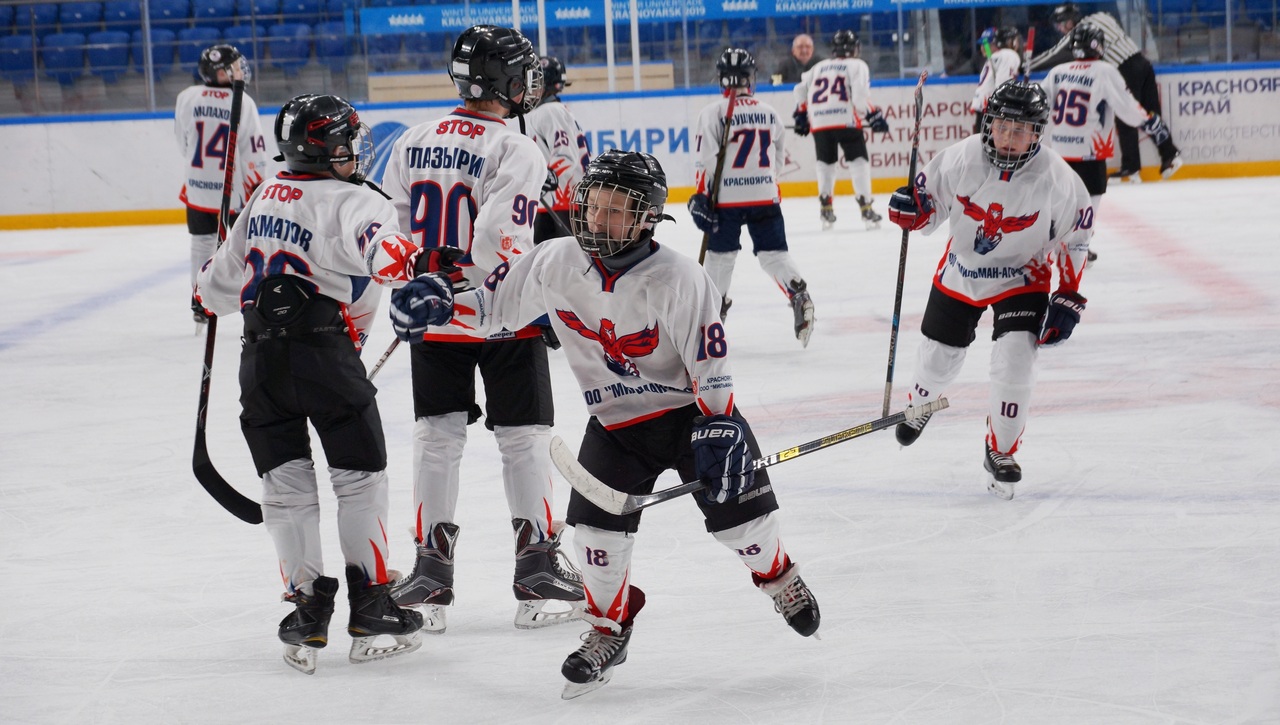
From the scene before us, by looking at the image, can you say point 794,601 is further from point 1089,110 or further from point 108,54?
point 108,54

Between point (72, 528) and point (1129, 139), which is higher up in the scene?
point (1129, 139)

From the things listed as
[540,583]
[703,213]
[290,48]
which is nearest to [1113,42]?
[703,213]

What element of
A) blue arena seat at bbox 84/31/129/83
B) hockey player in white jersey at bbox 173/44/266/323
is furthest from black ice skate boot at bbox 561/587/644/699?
blue arena seat at bbox 84/31/129/83

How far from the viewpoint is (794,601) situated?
2.61 m

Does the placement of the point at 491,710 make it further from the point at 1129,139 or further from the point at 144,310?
the point at 1129,139

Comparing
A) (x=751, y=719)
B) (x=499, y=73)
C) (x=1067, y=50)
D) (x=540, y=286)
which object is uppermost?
(x=1067, y=50)

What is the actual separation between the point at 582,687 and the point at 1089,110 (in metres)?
6.04

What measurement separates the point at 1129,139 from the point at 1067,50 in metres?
1.02

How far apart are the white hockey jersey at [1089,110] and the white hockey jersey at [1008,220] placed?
4.00m

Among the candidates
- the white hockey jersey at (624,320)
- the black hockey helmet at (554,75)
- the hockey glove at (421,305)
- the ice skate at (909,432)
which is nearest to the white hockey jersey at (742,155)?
the black hockey helmet at (554,75)

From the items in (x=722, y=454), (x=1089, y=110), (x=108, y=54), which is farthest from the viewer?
(x=108, y=54)

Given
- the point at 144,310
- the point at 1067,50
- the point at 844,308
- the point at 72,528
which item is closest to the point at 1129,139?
the point at 1067,50

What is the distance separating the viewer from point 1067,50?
12.3m

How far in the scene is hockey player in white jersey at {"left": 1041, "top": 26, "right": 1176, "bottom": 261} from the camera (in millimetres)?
7551
